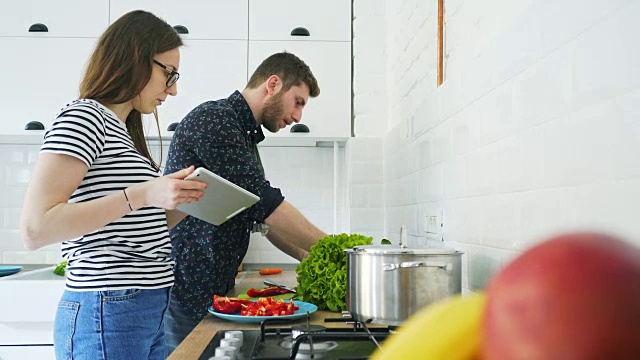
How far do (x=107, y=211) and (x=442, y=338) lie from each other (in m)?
1.09

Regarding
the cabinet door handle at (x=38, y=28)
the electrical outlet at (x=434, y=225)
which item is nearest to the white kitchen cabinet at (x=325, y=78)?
the cabinet door handle at (x=38, y=28)

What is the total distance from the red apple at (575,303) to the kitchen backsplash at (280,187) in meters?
2.65

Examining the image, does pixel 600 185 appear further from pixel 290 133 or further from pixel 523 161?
pixel 290 133

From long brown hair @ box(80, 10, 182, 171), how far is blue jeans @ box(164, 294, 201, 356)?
0.60 meters

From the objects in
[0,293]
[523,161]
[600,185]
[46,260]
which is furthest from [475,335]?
[46,260]

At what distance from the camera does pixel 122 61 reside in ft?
4.69

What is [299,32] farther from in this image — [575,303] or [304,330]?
[575,303]

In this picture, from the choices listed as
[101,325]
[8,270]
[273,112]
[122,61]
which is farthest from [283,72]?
[8,270]

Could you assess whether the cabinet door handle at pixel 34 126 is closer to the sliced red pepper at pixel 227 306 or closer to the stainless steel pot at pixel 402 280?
the sliced red pepper at pixel 227 306

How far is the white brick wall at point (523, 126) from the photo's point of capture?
26.5 inches

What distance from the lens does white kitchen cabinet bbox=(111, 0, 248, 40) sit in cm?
281

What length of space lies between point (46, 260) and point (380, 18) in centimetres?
199

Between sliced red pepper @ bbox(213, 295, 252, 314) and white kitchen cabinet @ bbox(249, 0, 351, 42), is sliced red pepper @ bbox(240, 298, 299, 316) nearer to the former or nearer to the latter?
sliced red pepper @ bbox(213, 295, 252, 314)

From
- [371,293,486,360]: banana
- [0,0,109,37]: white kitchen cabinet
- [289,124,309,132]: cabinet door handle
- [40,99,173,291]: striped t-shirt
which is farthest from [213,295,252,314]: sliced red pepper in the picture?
[0,0,109,37]: white kitchen cabinet
